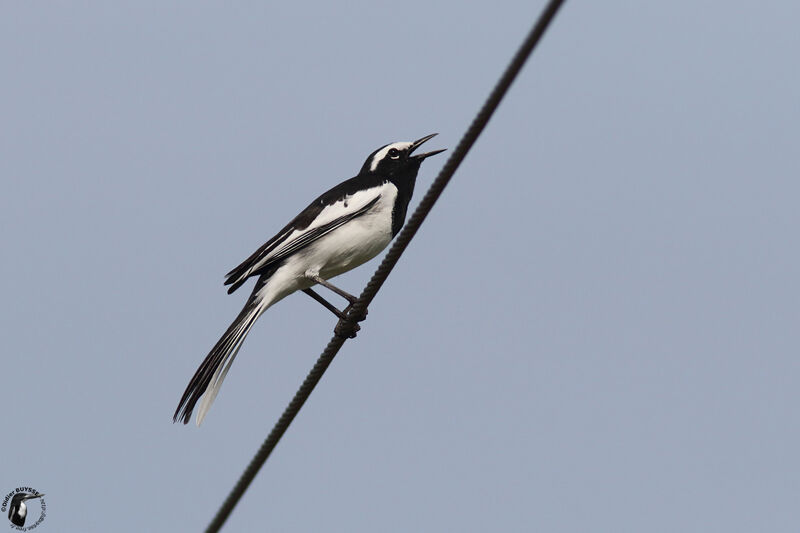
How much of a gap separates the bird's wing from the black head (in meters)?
0.46

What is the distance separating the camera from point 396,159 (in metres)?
8.28

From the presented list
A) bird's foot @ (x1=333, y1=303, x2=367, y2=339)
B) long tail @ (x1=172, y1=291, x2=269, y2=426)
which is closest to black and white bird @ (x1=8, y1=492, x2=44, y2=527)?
long tail @ (x1=172, y1=291, x2=269, y2=426)

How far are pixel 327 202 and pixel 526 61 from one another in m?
4.23

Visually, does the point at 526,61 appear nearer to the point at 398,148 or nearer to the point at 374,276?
the point at 374,276

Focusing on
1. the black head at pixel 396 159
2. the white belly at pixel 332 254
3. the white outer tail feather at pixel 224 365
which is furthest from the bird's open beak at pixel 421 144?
the white outer tail feather at pixel 224 365

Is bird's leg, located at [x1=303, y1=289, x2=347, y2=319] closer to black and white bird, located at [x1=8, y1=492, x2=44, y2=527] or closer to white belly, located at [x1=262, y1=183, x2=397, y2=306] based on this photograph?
white belly, located at [x1=262, y1=183, x2=397, y2=306]

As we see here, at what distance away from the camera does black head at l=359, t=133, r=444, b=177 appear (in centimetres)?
818

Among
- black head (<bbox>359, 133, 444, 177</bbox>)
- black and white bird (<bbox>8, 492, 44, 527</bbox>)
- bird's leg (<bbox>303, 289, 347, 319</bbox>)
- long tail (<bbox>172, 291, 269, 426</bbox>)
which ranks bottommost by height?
black and white bird (<bbox>8, 492, 44, 527</bbox>)

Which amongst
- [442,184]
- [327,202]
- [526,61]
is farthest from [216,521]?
[327,202]

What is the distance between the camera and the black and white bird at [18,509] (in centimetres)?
852

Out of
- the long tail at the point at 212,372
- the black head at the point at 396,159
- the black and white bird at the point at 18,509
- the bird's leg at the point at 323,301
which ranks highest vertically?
the black head at the point at 396,159

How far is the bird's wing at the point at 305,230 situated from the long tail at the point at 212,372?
460 mm

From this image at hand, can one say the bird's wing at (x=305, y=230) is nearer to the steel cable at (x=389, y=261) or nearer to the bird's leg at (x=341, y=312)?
the bird's leg at (x=341, y=312)

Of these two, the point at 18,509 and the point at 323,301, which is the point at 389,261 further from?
the point at 18,509
